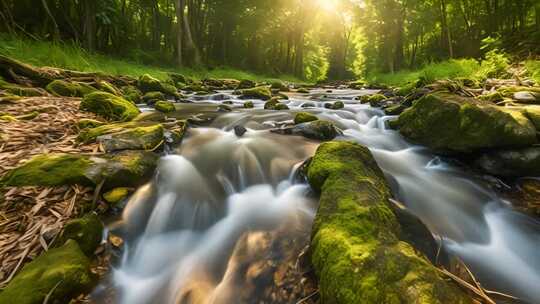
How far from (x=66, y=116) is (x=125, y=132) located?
3.86 ft

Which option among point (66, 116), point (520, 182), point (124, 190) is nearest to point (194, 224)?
point (124, 190)

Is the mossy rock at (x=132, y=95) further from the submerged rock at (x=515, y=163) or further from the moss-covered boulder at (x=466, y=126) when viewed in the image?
the submerged rock at (x=515, y=163)

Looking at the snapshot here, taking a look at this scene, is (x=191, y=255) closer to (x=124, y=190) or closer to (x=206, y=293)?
(x=206, y=293)

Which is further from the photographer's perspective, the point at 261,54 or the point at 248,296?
the point at 261,54

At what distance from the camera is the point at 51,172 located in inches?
108

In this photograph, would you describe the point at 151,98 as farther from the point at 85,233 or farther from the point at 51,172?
the point at 85,233

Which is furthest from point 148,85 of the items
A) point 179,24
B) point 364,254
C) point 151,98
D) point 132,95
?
point 179,24

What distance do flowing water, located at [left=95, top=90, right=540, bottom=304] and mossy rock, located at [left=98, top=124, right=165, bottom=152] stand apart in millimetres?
279

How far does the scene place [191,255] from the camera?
263 cm

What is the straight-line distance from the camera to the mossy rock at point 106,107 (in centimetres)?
496

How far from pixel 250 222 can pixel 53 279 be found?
5.43 feet

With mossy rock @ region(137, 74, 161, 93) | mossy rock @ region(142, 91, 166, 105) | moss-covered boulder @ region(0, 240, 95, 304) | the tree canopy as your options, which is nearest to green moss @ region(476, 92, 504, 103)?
moss-covered boulder @ region(0, 240, 95, 304)

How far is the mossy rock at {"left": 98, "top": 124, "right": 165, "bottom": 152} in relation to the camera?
3.59 metres

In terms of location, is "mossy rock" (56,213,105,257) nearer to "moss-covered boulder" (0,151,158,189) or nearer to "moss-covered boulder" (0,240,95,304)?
"moss-covered boulder" (0,240,95,304)
